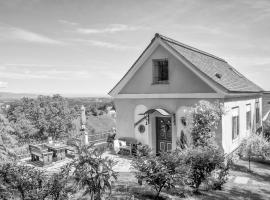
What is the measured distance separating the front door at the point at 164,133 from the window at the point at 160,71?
2568 mm

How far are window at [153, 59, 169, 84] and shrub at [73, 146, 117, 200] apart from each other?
31.0 feet

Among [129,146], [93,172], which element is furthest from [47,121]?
[93,172]

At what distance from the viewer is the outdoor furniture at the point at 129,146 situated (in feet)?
49.7

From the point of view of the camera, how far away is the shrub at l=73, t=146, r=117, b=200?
5.55 m

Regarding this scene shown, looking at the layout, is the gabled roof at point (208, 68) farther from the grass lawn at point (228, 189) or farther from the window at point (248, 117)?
the grass lawn at point (228, 189)

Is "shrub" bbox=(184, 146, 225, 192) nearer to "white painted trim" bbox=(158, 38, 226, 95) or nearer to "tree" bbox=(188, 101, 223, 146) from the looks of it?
"tree" bbox=(188, 101, 223, 146)

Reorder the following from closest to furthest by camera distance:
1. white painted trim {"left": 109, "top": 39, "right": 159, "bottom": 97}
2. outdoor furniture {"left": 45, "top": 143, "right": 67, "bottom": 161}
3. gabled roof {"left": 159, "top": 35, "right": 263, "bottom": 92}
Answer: gabled roof {"left": 159, "top": 35, "right": 263, "bottom": 92} → outdoor furniture {"left": 45, "top": 143, "right": 67, "bottom": 161} → white painted trim {"left": 109, "top": 39, "right": 159, "bottom": 97}

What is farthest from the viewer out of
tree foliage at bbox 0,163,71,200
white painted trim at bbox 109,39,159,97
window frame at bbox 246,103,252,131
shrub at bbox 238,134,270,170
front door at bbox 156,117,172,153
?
window frame at bbox 246,103,252,131

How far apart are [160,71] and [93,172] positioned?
10.3 metres

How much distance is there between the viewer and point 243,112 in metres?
16.4

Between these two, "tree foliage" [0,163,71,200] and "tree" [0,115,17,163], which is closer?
"tree foliage" [0,163,71,200]

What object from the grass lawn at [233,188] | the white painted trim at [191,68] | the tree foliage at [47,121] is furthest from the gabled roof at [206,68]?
the tree foliage at [47,121]

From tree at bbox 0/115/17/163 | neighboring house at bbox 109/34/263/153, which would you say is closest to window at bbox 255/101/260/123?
neighboring house at bbox 109/34/263/153

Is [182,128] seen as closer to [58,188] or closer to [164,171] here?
[164,171]
